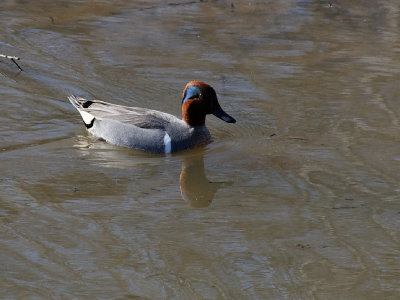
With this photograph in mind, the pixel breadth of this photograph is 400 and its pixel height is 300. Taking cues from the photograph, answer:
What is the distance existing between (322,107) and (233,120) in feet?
4.18

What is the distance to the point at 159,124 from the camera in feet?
27.2

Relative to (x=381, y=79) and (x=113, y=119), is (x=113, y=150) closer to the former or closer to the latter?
(x=113, y=119)

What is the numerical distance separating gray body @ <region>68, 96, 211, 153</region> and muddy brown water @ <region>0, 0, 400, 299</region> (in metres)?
0.13

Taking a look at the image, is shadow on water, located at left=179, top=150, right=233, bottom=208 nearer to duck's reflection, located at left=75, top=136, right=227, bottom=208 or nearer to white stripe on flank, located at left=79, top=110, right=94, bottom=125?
duck's reflection, located at left=75, top=136, right=227, bottom=208

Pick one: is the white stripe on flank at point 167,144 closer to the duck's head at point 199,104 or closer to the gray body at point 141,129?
the gray body at point 141,129

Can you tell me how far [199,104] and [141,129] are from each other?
62 cm

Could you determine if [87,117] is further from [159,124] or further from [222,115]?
[222,115]

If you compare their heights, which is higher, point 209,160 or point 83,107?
point 83,107

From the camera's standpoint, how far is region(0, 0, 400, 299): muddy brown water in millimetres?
5316

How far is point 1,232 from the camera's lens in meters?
5.77

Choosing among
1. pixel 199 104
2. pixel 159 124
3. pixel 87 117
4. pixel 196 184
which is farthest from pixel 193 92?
pixel 196 184

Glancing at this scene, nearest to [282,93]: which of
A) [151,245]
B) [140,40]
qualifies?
[140,40]

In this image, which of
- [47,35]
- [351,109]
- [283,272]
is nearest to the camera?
[283,272]

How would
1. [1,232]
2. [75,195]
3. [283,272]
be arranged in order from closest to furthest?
1. [283,272]
2. [1,232]
3. [75,195]
